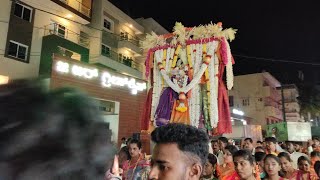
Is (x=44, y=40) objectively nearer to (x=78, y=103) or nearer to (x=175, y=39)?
(x=175, y=39)

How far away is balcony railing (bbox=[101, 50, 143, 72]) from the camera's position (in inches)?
975

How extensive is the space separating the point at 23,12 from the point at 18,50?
2.52 metres

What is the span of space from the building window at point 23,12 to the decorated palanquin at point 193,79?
49.3ft

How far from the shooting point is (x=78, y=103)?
2.95 ft

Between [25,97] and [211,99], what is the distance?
183 inches

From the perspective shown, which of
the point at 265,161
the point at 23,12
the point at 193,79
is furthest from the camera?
the point at 23,12

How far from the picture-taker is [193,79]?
17.8ft

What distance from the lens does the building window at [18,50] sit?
1717cm

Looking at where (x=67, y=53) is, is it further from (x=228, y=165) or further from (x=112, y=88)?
(x=228, y=165)

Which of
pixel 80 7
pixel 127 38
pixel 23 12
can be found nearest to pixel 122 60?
pixel 127 38

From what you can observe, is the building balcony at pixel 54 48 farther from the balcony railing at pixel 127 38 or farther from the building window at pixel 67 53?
the balcony railing at pixel 127 38

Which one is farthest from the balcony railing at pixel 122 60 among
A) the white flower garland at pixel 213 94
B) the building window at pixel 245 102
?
the building window at pixel 245 102

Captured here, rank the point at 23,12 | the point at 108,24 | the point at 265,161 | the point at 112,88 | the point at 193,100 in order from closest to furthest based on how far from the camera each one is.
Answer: the point at 265,161 → the point at 193,100 → the point at 23,12 → the point at 112,88 → the point at 108,24

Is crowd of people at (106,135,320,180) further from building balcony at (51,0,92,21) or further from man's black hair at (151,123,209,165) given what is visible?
building balcony at (51,0,92,21)
